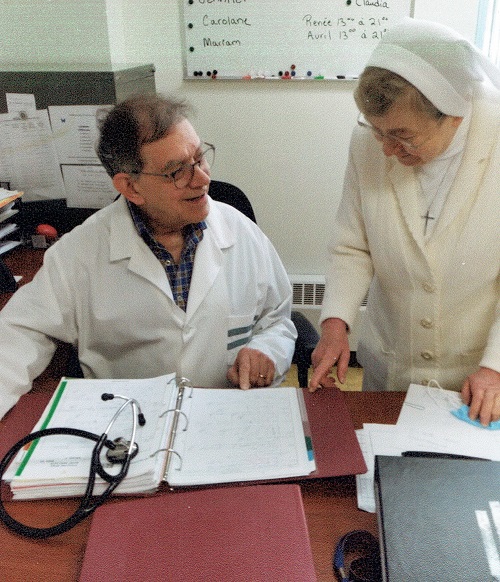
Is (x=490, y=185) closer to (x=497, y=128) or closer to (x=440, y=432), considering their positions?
(x=497, y=128)

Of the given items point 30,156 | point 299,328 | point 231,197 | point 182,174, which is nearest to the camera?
point 182,174

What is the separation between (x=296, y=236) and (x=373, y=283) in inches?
51.0

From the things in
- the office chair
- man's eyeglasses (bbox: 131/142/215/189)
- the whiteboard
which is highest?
the whiteboard

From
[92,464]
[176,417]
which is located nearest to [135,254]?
[176,417]

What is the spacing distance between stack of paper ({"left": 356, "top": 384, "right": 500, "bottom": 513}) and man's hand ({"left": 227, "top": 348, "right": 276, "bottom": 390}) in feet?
0.91

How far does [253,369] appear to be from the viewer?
121 cm

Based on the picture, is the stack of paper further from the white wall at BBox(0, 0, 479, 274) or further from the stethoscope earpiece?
the white wall at BBox(0, 0, 479, 274)

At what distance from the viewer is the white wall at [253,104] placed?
7.00ft

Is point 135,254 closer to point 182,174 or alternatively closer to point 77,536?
point 182,174

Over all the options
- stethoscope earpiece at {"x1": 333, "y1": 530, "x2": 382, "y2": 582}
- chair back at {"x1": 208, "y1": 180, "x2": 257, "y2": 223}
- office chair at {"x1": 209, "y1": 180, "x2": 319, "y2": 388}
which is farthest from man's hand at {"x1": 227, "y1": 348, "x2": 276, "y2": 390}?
chair back at {"x1": 208, "y1": 180, "x2": 257, "y2": 223}

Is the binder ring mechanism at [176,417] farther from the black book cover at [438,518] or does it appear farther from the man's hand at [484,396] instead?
the man's hand at [484,396]

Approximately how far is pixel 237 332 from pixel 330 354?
0.35 m

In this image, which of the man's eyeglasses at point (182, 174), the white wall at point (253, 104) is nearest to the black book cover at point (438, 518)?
the man's eyeglasses at point (182, 174)

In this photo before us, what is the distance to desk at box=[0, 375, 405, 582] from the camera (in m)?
0.74
